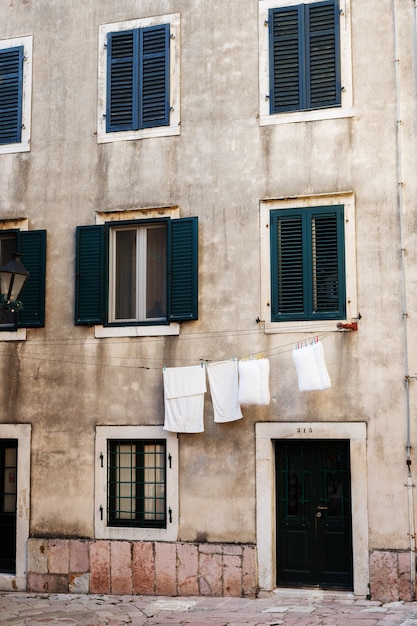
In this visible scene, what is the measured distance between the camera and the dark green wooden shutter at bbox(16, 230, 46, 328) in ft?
45.2

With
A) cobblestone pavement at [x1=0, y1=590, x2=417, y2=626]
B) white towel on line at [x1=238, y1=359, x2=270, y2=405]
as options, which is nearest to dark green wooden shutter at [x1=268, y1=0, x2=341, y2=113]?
white towel on line at [x1=238, y1=359, x2=270, y2=405]

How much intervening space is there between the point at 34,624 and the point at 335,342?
17.7ft

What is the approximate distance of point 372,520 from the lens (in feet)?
39.2

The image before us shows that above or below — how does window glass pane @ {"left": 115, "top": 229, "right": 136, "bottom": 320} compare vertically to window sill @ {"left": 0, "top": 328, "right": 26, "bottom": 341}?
above

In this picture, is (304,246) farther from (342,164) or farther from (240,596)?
(240,596)

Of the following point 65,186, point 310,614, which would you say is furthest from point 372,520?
point 65,186

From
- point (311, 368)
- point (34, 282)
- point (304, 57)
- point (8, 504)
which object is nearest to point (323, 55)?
point (304, 57)

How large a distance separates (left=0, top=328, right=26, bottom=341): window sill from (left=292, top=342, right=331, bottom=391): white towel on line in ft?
14.5

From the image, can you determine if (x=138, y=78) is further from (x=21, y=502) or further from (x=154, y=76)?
(x=21, y=502)

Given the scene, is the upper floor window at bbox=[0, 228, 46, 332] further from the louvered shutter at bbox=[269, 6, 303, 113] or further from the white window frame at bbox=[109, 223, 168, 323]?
the louvered shutter at bbox=[269, 6, 303, 113]

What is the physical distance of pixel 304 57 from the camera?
42.6 feet

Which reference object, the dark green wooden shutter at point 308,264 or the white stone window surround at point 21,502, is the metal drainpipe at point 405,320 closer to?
the dark green wooden shutter at point 308,264

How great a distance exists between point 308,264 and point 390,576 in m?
4.37

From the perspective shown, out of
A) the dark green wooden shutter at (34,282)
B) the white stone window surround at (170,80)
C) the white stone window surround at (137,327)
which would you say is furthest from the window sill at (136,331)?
the white stone window surround at (170,80)
